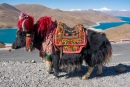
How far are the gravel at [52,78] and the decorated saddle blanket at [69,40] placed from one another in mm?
763

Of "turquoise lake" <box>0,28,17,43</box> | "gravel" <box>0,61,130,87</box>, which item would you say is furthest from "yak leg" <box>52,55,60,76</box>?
"turquoise lake" <box>0,28,17,43</box>

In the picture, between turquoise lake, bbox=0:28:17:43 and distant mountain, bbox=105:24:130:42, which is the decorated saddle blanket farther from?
turquoise lake, bbox=0:28:17:43

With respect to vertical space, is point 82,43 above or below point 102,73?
above

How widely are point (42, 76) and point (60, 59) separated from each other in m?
0.70

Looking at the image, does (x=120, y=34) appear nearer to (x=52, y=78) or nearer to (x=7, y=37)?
(x=52, y=78)

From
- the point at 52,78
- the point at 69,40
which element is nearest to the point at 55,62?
the point at 52,78

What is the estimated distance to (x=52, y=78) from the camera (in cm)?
542

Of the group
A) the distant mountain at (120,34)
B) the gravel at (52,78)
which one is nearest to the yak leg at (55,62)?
the gravel at (52,78)

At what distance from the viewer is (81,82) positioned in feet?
17.1

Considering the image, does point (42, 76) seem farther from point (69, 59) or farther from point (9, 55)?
point (9, 55)

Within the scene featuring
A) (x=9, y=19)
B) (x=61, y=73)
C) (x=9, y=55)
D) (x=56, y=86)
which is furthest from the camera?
(x=9, y=19)

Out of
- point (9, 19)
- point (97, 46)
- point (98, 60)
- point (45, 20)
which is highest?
point (45, 20)

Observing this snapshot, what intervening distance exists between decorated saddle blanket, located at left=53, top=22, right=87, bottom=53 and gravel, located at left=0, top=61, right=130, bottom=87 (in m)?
0.76

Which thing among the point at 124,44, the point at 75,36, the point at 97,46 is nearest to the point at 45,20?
the point at 75,36
